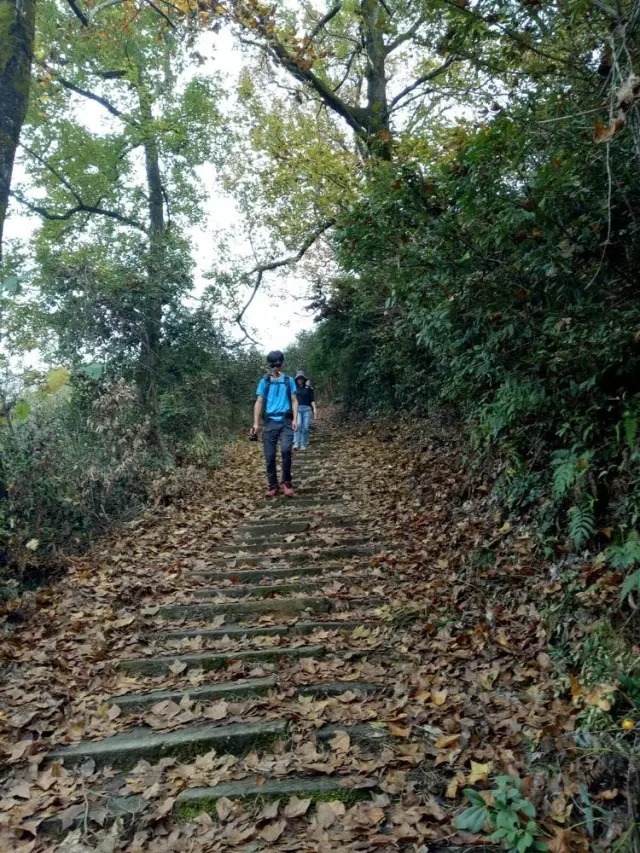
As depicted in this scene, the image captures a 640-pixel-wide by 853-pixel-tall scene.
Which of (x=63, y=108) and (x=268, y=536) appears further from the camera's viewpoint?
(x=63, y=108)

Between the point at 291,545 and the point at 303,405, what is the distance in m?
6.45

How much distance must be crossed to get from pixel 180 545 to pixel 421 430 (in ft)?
17.3

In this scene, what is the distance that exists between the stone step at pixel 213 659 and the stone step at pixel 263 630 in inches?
11.8

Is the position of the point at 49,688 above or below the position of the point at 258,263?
below

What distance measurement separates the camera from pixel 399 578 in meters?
5.98

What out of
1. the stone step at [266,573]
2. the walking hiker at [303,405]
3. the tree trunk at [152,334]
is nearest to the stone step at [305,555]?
the stone step at [266,573]

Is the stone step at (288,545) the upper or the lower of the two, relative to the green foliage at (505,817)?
upper

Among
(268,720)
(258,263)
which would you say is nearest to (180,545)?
(268,720)

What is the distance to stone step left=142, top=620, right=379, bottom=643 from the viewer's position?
201 inches

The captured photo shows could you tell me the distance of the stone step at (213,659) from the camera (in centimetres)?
469

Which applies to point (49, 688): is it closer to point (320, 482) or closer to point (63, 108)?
point (320, 482)

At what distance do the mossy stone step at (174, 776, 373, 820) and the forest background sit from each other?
75.2 inches

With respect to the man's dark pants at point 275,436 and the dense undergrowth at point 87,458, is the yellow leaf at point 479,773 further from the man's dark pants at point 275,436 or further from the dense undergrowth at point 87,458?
the man's dark pants at point 275,436

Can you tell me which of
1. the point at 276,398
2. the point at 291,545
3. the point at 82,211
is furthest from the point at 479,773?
the point at 82,211
